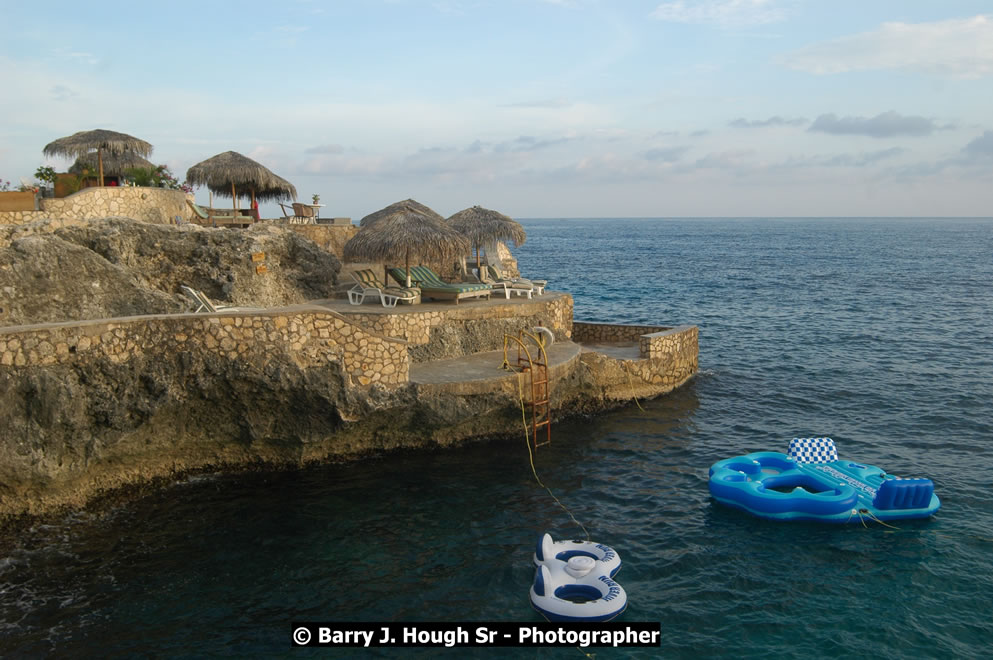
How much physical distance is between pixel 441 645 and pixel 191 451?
26.5 feet

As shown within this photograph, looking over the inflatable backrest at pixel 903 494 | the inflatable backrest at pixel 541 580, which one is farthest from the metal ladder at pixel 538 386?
the inflatable backrest at pixel 903 494

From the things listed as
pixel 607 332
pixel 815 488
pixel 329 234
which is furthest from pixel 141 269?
pixel 815 488

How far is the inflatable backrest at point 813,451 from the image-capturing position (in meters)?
15.3

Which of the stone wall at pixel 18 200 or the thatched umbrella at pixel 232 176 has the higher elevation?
the thatched umbrella at pixel 232 176

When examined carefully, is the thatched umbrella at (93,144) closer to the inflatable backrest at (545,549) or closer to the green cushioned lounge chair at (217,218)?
the green cushioned lounge chair at (217,218)

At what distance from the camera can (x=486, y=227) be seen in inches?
901

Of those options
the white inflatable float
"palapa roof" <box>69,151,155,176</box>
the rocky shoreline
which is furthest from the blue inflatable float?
"palapa roof" <box>69,151,155,176</box>

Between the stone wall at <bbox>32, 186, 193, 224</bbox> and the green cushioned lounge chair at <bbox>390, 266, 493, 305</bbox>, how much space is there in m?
8.95

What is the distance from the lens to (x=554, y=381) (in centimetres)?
1798

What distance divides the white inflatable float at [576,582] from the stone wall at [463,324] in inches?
305

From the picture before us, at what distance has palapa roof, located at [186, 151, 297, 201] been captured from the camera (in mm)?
24109

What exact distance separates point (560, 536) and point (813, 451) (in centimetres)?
675

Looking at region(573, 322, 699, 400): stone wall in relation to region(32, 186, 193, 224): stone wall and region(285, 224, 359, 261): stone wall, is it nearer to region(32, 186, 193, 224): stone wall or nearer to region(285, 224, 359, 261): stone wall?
region(285, 224, 359, 261): stone wall

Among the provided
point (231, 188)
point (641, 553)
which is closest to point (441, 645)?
point (641, 553)
